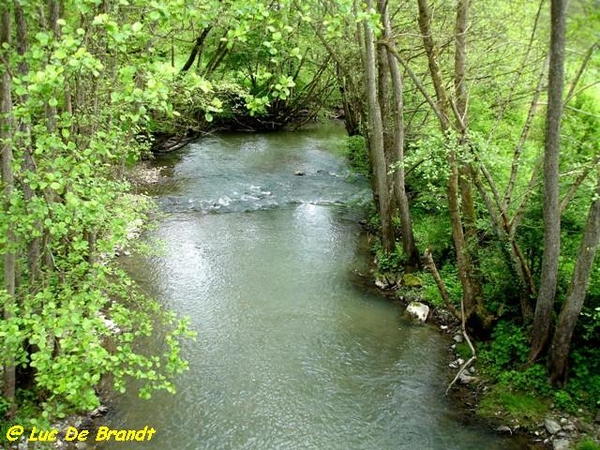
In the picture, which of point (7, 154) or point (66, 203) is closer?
point (66, 203)

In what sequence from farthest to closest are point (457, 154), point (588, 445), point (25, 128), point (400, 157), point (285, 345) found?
point (400, 157), point (285, 345), point (457, 154), point (588, 445), point (25, 128)

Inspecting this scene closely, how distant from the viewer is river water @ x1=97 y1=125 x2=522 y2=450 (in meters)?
7.88

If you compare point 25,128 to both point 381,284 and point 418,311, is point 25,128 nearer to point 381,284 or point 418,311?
point 418,311

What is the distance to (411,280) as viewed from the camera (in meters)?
12.3

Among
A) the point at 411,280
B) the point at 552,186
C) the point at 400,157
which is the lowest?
the point at 411,280

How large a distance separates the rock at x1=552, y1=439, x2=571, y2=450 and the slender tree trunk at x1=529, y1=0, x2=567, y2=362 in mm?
1369

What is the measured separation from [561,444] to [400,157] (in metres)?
6.51

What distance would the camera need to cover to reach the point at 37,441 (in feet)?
22.6

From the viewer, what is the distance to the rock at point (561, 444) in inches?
284

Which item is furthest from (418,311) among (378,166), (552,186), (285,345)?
(552,186)

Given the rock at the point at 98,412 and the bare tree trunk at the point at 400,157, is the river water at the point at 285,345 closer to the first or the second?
the rock at the point at 98,412

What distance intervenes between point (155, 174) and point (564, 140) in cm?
1654

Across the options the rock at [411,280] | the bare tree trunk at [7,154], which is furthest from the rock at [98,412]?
the rock at [411,280]

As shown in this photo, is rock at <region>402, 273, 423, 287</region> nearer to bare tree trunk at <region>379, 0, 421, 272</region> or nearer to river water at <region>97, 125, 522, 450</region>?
bare tree trunk at <region>379, 0, 421, 272</region>
